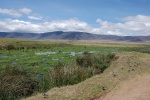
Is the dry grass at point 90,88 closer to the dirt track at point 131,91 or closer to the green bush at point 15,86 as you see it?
the dirt track at point 131,91

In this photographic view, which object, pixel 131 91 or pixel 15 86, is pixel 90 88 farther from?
pixel 15 86

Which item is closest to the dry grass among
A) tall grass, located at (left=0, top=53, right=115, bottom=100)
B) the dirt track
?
the dirt track

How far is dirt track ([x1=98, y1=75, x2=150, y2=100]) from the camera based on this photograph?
12945 millimetres

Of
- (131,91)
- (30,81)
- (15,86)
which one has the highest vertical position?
(15,86)

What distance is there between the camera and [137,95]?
43.3 ft

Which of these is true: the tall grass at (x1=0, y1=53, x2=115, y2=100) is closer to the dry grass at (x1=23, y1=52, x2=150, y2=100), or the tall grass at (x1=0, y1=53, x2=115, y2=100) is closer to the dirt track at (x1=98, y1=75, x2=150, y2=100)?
the dry grass at (x1=23, y1=52, x2=150, y2=100)

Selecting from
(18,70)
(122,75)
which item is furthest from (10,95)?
(122,75)

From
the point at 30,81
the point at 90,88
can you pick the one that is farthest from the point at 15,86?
the point at 90,88

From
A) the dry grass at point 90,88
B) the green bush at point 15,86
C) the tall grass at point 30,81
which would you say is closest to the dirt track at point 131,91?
the dry grass at point 90,88

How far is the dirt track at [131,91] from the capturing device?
12.9m

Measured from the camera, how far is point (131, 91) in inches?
557

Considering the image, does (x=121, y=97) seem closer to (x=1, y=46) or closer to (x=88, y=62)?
(x=88, y=62)

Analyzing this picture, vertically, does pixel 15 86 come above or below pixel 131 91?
above

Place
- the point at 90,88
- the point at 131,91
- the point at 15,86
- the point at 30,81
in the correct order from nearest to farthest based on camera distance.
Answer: the point at 15,86
the point at 131,91
the point at 90,88
the point at 30,81
